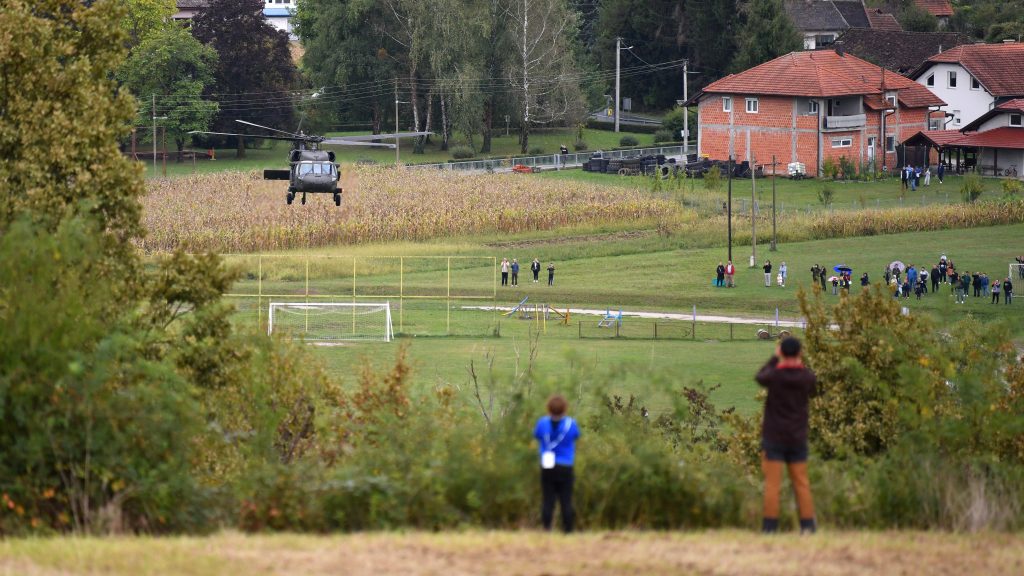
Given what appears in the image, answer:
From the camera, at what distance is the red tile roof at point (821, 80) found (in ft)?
297

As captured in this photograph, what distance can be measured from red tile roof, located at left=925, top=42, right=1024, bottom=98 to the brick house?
427 centimetres

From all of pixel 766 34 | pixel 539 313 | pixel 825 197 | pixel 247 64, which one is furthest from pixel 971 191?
pixel 247 64

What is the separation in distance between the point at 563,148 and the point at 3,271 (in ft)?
287

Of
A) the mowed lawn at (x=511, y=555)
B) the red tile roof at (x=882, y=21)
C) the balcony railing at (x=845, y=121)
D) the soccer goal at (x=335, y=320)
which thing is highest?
the red tile roof at (x=882, y=21)

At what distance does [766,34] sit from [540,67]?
56.2 feet

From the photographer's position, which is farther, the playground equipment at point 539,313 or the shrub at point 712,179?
the shrub at point 712,179

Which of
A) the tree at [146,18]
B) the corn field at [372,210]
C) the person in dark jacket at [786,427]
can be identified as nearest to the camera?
the person in dark jacket at [786,427]

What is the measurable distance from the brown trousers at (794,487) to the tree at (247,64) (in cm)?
9026

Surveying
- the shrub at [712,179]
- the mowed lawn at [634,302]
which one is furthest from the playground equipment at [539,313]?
Result: the shrub at [712,179]

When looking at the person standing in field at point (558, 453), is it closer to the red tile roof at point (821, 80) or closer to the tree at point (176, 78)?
the red tile roof at point (821, 80)

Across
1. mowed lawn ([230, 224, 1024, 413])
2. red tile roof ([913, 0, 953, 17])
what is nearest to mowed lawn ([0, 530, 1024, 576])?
mowed lawn ([230, 224, 1024, 413])

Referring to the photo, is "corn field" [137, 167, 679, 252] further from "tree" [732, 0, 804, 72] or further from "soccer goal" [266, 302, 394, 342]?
"tree" [732, 0, 804, 72]

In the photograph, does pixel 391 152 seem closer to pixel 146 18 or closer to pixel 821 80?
pixel 146 18

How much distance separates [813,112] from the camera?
90625 mm
